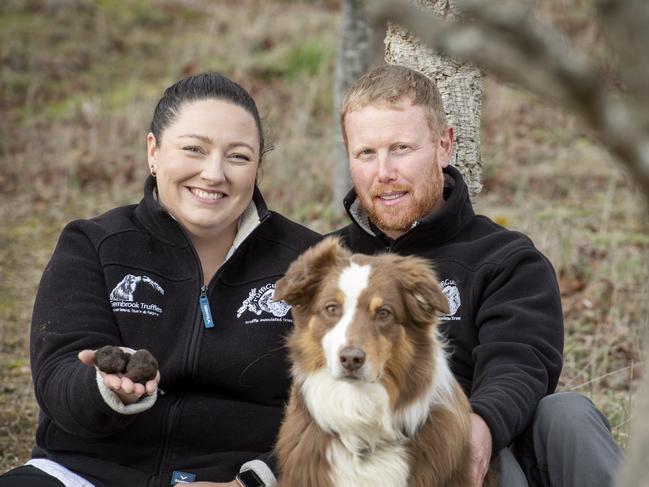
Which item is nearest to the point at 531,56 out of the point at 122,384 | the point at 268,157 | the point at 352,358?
the point at 352,358

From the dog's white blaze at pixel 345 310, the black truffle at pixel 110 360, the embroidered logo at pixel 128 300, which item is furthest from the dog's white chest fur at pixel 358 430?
the embroidered logo at pixel 128 300

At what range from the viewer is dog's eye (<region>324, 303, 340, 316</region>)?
132 inches

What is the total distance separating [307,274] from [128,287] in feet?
3.66

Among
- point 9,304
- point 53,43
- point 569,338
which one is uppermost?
point 53,43

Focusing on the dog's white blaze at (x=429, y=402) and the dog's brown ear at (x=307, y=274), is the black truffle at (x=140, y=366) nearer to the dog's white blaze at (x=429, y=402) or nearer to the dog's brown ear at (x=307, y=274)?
the dog's brown ear at (x=307, y=274)

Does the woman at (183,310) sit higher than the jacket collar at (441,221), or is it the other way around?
the jacket collar at (441,221)

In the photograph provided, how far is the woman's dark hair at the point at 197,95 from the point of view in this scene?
431 cm

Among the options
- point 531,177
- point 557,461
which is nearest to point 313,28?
point 531,177

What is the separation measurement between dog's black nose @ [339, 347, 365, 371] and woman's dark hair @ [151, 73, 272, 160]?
5.37 ft

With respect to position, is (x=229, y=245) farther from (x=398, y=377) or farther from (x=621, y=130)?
(x=621, y=130)

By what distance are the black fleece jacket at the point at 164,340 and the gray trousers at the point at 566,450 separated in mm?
1143

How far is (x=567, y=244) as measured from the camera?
8.33 metres

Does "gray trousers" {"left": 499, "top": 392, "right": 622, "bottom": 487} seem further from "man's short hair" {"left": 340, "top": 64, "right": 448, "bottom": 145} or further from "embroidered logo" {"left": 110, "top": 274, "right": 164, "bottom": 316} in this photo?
Result: "embroidered logo" {"left": 110, "top": 274, "right": 164, "bottom": 316}

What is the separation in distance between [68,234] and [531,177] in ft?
26.3
